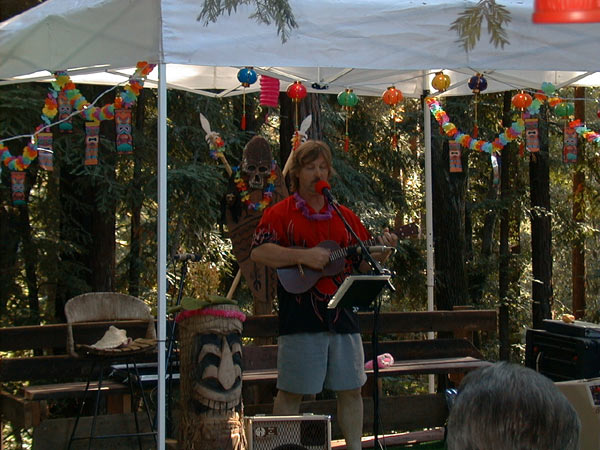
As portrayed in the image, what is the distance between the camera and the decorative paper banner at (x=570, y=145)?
599cm

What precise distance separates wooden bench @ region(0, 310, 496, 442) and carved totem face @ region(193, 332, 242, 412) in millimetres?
685

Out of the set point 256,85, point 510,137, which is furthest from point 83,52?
point 510,137

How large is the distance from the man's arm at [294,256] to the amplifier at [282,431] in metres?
0.76

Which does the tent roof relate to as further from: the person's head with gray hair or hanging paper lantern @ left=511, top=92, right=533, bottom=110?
the person's head with gray hair

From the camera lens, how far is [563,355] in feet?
17.0

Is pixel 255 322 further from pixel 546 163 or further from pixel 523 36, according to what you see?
pixel 546 163

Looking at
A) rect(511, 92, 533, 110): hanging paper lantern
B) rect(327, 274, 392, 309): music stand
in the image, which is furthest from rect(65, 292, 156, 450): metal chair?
rect(511, 92, 533, 110): hanging paper lantern

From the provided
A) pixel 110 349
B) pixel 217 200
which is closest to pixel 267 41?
pixel 110 349

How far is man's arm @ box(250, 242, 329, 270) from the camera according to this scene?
13.7 feet

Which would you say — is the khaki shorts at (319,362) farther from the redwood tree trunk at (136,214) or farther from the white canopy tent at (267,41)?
the redwood tree trunk at (136,214)

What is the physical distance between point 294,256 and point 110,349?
1193mm

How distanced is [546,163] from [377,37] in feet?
31.8

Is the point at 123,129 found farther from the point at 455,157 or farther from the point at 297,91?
the point at 455,157

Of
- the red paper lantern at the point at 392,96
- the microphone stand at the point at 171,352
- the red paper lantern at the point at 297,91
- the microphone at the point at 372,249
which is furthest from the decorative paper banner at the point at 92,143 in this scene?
the red paper lantern at the point at 392,96
